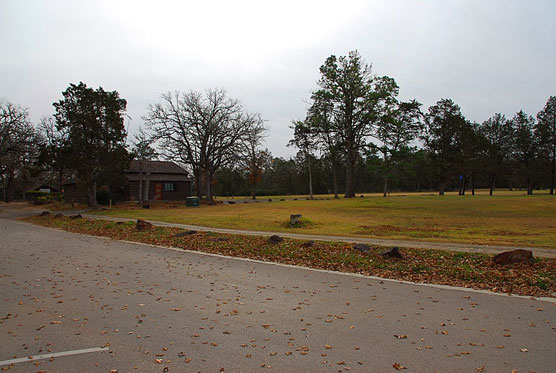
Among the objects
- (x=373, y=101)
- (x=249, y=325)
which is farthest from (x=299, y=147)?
(x=249, y=325)

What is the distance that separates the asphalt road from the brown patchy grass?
0.96 meters

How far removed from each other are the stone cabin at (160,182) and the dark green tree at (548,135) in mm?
58446

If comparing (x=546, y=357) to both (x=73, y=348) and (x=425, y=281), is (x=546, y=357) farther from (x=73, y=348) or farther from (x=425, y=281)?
(x=73, y=348)

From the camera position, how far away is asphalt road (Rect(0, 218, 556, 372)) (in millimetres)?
4590

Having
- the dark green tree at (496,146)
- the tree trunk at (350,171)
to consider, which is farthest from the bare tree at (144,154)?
the dark green tree at (496,146)

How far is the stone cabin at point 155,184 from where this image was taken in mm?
48969

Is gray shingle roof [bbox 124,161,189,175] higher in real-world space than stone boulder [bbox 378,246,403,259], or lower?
higher

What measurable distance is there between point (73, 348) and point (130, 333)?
73 cm

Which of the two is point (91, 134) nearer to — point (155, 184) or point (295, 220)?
point (155, 184)

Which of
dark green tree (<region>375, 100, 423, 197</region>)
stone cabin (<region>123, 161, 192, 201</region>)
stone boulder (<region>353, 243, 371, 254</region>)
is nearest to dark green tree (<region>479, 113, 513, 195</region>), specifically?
dark green tree (<region>375, 100, 423, 197</region>)

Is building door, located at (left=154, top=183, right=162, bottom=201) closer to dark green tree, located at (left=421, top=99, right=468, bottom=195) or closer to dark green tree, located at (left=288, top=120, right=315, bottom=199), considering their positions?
dark green tree, located at (left=288, top=120, right=315, bottom=199)

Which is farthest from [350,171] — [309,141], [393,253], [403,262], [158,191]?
[403,262]

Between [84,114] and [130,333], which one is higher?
[84,114]

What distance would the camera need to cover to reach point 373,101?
49219 mm
